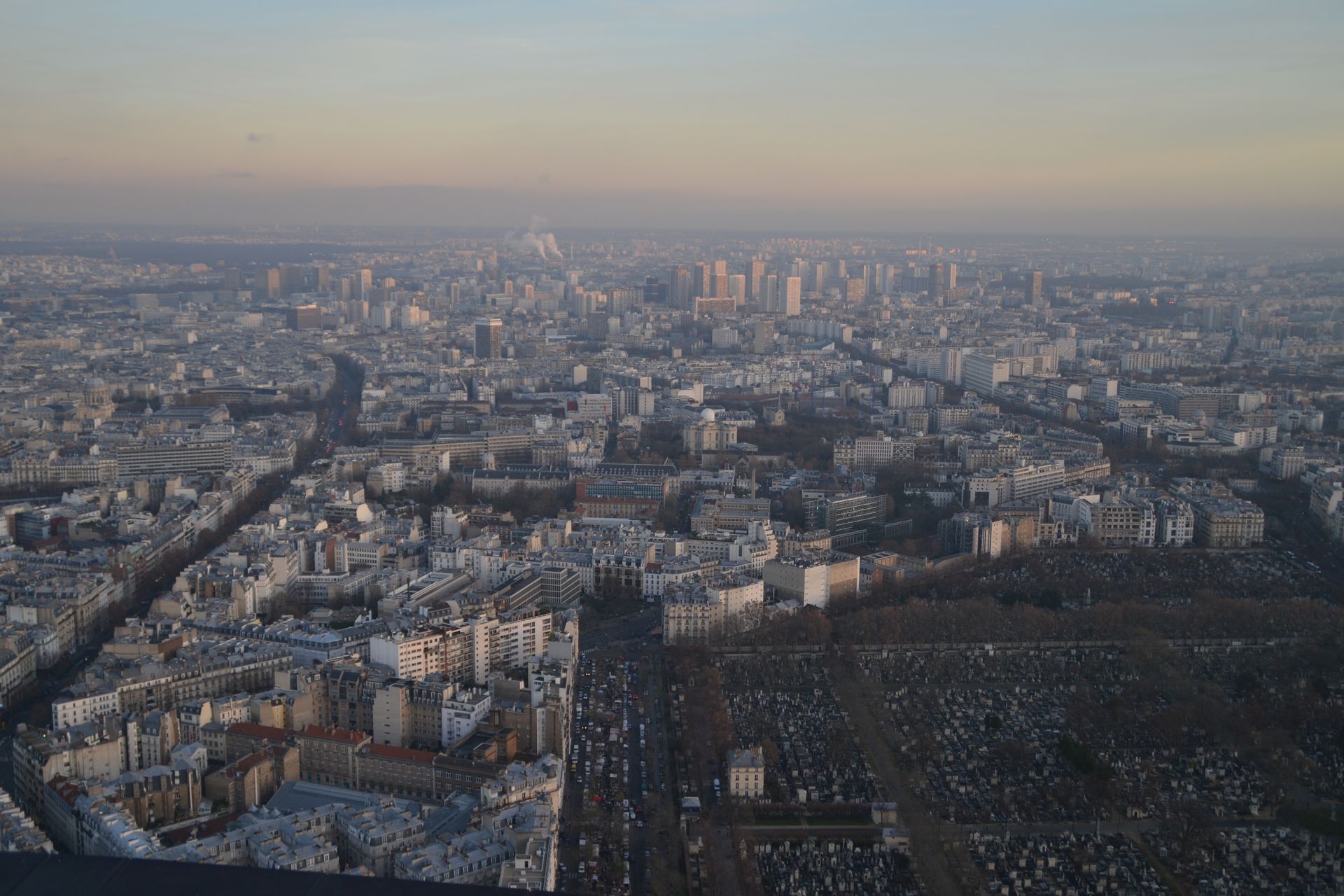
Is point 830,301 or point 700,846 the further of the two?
point 830,301

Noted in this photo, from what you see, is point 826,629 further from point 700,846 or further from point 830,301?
point 830,301

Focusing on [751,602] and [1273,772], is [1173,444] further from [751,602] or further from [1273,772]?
[1273,772]

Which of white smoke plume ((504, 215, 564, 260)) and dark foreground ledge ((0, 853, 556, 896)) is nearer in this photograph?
dark foreground ledge ((0, 853, 556, 896))

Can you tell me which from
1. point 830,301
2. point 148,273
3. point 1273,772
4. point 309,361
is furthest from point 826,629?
point 148,273

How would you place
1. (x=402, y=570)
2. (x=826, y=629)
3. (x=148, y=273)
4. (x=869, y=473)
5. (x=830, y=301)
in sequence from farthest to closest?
1. (x=148, y=273)
2. (x=830, y=301)
3. (x=869, y=473)
4. (x=402, y=570)
5. (x=826, y=629)

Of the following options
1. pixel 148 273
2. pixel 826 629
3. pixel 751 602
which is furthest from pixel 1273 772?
pixel 148 273

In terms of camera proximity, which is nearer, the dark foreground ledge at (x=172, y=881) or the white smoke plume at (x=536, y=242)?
the dark foreground ledge at (x=172, y=881)

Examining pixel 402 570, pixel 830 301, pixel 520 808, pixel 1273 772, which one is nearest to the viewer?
pixel 520 808

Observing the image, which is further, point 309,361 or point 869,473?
point 309,361

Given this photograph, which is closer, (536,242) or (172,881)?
(172,881)
